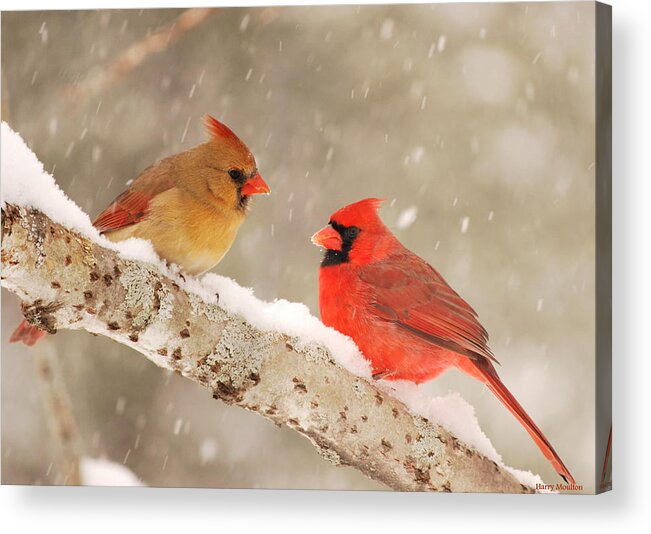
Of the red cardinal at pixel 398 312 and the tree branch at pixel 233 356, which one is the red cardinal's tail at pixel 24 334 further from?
Result: the red cardinal at pixel 398 312

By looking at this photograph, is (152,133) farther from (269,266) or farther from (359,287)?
(359,287)

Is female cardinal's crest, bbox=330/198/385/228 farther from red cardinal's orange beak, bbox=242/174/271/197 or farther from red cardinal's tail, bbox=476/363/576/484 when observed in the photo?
red cardinal's tail, bbox=476/363/576/484

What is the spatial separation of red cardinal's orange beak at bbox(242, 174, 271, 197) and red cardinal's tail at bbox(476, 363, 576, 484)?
3.27 feet

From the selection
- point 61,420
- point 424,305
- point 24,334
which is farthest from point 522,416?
point 24,334

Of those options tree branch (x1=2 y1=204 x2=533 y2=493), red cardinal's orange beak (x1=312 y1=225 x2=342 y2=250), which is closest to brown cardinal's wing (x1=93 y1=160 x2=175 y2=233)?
tree branch (x1=2 y1=204 x2=533 y2=493)

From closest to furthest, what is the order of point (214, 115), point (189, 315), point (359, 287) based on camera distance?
point (189, 315)
point (359, 287)
point (214, 115)

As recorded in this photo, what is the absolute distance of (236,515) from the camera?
3264 millimetres

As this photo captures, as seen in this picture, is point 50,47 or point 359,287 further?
point 50,47

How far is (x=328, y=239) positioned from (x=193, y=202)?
1.64 feet

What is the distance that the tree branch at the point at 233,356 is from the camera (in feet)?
8.02

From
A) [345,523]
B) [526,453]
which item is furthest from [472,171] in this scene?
[345,523]

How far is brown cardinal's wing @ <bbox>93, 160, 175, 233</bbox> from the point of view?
3.03m

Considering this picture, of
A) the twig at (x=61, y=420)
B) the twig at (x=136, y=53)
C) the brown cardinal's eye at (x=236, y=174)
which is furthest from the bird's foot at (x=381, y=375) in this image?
the twig at (x=136, y=53)

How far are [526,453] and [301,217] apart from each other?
118cm
